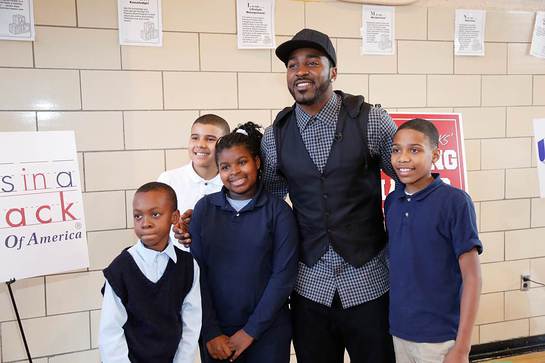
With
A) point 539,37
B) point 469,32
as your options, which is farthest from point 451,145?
point 539,37

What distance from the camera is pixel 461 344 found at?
Answer: 1264 millimetres

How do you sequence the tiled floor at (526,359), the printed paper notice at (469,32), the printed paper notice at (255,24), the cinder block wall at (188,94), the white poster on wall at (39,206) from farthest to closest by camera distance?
1. the tiled floor at (526,359)
2. the printed paper notice at (469,32)
3. the printed paper notice at (255,24)
4. the cinder block wall at (188,94)
5. the white poster on wall at (39,206)

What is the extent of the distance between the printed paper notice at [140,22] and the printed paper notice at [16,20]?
0.33 metres

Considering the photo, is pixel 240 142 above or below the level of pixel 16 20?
below

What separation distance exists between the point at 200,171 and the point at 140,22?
68 centimetres

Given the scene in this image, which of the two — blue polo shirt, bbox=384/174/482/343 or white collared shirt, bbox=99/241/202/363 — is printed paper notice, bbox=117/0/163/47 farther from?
blue polo shirt, bbox=384/174/482/343

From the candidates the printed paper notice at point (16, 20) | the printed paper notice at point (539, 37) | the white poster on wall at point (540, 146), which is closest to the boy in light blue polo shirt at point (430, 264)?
the white poster on wall at point (540, 146)

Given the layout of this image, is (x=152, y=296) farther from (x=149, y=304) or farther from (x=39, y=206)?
(x=39, y=206)

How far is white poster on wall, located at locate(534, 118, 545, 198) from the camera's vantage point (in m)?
2.29

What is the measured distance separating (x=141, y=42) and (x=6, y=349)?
4.40ft

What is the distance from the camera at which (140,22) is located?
1942mm

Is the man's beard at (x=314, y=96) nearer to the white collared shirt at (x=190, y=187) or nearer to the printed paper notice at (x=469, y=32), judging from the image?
the white collared shirt at (x=190, y=187)

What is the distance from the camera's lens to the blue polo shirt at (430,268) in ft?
4.23

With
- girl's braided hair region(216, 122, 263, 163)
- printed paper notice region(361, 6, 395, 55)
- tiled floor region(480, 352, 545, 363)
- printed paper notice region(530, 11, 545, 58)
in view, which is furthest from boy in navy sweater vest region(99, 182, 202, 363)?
printed paper notice region(530, 11, 545, 58)
